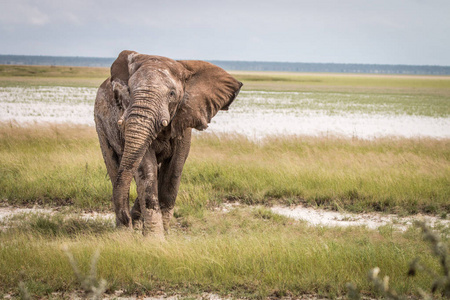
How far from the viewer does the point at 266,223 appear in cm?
786

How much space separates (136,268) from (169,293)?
565mm

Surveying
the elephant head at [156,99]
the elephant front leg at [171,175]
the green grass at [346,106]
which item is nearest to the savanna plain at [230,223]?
the elephant front leg at [171,175]

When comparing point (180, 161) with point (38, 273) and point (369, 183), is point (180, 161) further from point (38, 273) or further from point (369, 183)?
point (369, 183)

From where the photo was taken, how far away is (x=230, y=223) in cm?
780

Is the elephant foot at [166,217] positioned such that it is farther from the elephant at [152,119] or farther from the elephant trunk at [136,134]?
the elephant trunk at [136,134]

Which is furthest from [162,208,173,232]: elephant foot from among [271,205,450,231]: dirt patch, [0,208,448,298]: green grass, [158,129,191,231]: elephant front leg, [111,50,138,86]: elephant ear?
[271,205,450,231]: dirt patch

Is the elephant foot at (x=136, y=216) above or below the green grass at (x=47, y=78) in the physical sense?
below

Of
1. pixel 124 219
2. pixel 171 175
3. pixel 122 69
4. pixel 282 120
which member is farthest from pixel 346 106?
pixel 124 219

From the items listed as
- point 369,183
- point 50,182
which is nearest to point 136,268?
point 50,182

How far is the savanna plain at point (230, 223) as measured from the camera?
511 centimetres

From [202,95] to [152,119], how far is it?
45.7 inches

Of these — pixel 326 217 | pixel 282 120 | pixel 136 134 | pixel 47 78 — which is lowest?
pixel 282 120

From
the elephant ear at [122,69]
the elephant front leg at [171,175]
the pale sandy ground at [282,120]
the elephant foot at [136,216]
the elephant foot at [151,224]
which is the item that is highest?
the elephant ear at [122,69]

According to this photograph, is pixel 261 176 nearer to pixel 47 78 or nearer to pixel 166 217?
pixel 166 217
